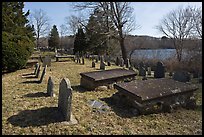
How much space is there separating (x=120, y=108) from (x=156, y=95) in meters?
1.23

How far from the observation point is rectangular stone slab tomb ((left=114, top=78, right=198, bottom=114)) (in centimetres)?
647

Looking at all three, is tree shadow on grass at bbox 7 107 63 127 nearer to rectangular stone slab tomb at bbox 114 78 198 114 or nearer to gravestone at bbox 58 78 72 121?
gravestone at bbox 58 78 72 121

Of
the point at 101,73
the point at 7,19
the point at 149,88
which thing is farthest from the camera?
the point at 7,19

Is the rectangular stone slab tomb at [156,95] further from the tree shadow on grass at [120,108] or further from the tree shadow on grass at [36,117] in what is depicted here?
the tree shadow on grass at [36,117]

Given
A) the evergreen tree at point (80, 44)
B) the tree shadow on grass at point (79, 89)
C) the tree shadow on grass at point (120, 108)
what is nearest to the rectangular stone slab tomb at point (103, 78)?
the tree shadow on grass at point (79, 89)

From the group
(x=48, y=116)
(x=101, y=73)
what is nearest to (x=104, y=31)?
(x=101, y=73)

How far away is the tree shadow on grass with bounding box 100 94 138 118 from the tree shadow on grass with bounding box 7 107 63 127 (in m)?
1.82

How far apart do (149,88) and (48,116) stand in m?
3.46

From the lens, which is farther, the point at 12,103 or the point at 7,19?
the point at 7,19

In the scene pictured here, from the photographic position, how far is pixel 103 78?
30.5 ft

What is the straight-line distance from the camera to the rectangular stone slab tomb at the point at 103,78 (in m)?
9.18

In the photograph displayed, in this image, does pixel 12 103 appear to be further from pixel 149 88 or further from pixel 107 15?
pixel 107 15

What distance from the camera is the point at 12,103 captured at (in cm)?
680

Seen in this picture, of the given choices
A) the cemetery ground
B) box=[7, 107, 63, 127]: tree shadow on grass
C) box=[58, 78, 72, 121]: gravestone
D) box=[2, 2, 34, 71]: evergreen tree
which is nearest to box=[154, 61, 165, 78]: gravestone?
the cemetery ground
